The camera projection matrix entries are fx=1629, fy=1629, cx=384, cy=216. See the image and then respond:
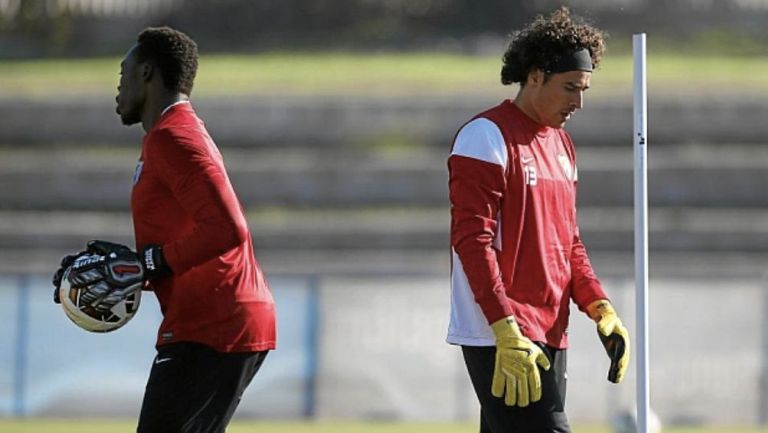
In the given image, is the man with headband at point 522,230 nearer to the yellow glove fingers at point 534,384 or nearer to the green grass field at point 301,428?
the yellow glove fingers at point 534,384

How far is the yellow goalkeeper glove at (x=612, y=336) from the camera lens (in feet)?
18.1

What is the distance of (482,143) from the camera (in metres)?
5.16

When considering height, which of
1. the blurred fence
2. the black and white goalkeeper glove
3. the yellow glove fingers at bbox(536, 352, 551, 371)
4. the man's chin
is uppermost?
the man's chin

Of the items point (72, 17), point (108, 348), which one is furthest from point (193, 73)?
point (72, 17)

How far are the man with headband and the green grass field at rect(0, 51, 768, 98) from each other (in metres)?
21.9

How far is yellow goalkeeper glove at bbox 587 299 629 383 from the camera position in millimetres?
5516

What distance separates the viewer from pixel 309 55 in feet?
112

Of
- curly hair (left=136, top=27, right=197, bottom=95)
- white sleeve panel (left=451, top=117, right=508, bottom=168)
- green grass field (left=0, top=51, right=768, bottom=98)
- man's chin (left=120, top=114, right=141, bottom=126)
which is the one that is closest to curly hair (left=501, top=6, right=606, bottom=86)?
white sleeve panel (left=451, top=117, right=508, bottom=168)

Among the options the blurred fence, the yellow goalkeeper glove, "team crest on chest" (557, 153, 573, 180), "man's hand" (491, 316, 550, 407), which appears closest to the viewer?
"man's hand" (491, 316, 550, 407)

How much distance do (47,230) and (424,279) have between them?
1051 cm

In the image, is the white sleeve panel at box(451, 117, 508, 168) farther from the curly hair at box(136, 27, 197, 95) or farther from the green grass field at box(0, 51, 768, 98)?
the green grass field at box(0, 51, 768, 98)

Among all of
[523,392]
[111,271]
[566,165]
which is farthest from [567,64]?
[111,271]

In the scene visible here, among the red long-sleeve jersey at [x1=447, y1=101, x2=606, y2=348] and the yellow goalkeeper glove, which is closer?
the red long-sleeve jersey at [x1=447, y1=101, x2=606, y2=348]

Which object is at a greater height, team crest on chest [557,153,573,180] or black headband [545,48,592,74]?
black headband [545,48,592,74]
